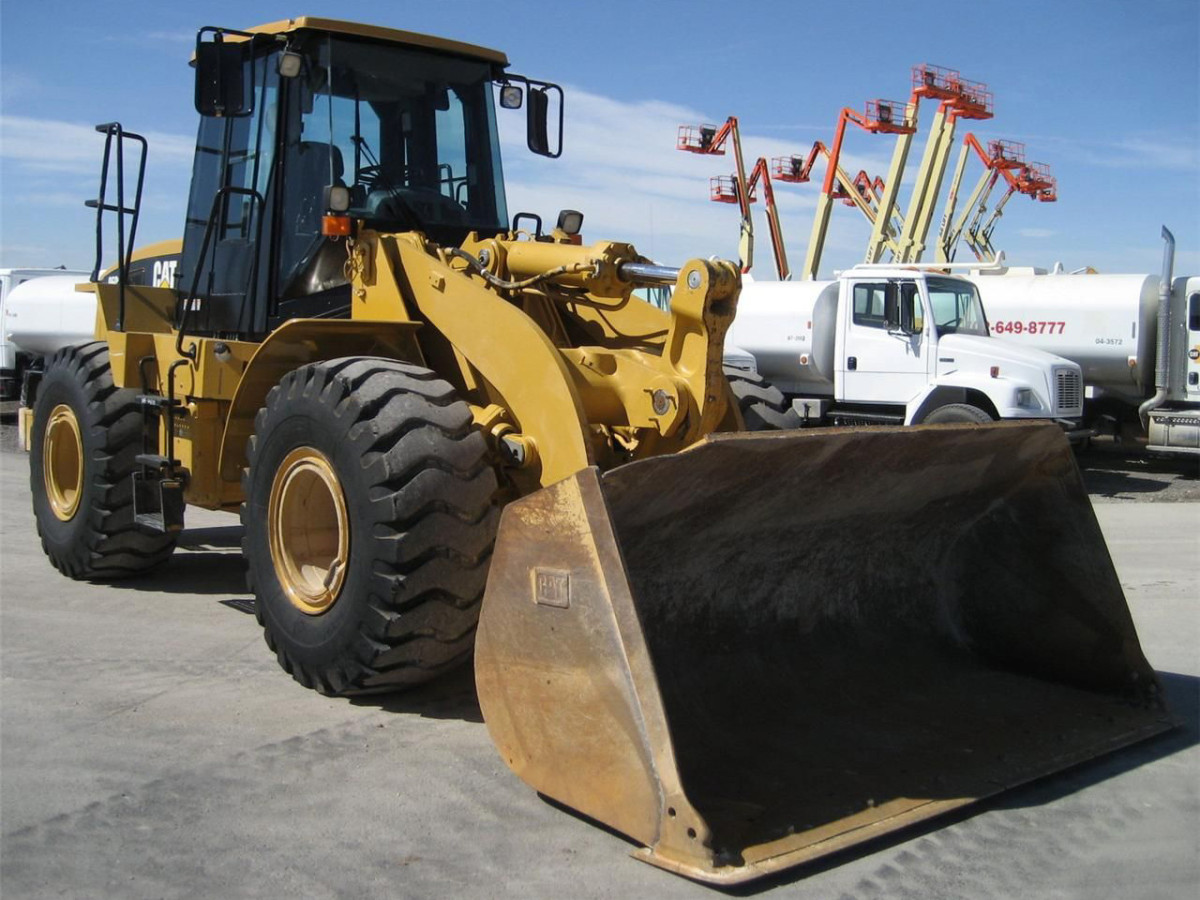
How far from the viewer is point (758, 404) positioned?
275 inches

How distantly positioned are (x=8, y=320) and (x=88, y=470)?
15.7 m

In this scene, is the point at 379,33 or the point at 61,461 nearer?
the point at 379,33

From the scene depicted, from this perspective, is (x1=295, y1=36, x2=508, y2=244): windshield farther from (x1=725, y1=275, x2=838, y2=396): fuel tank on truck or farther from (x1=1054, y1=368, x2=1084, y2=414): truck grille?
(x1=1054, y1=368, x2=1084, y2=414): truck grille

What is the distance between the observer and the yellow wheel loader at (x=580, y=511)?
3.89m

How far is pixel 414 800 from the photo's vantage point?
4109 millimetres

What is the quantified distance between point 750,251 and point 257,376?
29.5 m

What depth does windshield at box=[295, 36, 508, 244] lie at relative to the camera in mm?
6340

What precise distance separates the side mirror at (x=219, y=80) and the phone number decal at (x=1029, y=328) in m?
13.1

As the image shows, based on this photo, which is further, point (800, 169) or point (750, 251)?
point (800, 169)

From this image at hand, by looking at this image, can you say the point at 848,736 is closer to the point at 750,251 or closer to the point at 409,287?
the point at 409,287

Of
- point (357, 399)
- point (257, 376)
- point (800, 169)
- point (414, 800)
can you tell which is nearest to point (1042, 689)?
point (414, 800)

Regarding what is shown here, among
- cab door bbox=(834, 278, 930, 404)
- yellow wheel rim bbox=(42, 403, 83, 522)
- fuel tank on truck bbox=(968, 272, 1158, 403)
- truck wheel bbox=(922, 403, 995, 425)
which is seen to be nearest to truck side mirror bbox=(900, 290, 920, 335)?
cab door bbox=(834, 278, 930, 404)

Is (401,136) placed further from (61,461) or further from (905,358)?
(905,358)

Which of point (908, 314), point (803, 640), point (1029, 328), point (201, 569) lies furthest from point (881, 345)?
point (803, 640)
